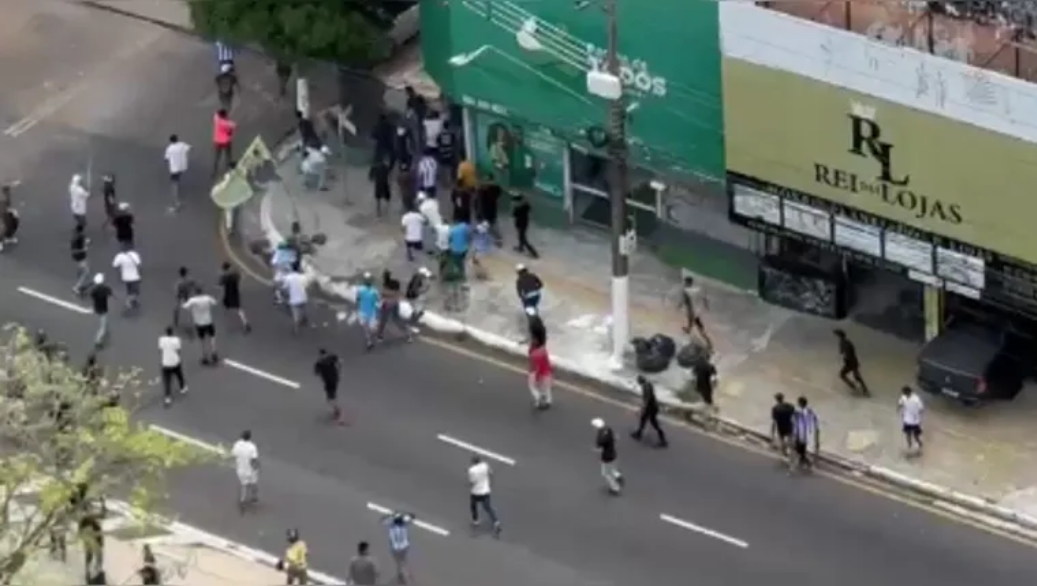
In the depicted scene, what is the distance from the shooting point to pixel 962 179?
5066 cm

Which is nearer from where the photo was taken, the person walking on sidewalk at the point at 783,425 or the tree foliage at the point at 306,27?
the person walking on sidewalk at the point at 783,425

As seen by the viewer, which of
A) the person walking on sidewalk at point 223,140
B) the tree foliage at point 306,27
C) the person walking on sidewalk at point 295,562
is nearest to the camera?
the person walking on sidewalk at point 295,562

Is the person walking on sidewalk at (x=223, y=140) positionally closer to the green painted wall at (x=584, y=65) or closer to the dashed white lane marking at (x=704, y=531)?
the green painted wall at (x=584, y=65)

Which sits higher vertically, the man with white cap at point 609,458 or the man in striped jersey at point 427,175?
the man in striped jersey at point 427,175

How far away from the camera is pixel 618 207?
5253 centimetres

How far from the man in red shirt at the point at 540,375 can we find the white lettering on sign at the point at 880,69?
18.5 feet

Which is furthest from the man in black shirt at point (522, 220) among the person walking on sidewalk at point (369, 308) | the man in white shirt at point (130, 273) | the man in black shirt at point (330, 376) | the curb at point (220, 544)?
the curb at point (220, 544)

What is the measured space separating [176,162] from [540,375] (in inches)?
398

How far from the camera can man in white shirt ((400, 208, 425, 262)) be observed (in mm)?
56938

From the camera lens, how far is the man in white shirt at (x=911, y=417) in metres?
50.5

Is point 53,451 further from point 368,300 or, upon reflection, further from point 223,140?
point 223,140

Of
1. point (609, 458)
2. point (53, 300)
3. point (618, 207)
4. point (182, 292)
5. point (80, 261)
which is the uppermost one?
point (618, 207)

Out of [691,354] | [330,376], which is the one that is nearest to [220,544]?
[330,376]

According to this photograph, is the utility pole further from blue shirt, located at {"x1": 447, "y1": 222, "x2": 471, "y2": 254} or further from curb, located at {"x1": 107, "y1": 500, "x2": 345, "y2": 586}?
curb, located at {"x1": 107, "y1": 500, "x2": 345, "y2": 586}
